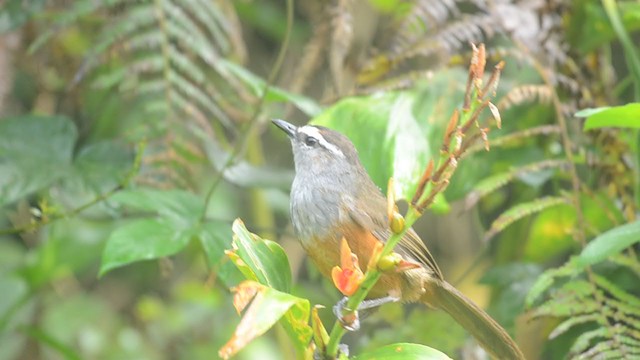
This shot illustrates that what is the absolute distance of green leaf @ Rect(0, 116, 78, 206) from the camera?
261 cm

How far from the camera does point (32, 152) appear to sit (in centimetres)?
278

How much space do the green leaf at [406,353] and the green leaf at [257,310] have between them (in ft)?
0.50

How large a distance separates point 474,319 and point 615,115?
67 centimetres

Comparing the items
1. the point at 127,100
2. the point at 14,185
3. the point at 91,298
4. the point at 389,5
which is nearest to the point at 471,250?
the point at 389,5

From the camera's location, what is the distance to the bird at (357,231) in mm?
2236

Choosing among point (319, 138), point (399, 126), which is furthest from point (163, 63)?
point (399, 126)

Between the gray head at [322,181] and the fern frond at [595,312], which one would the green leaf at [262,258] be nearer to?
the gray head at [322,181]

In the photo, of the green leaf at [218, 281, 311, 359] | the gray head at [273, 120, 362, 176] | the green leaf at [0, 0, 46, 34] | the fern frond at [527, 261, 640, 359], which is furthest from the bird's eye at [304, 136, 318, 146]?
the green leaf at [218, 281, 311, 359]

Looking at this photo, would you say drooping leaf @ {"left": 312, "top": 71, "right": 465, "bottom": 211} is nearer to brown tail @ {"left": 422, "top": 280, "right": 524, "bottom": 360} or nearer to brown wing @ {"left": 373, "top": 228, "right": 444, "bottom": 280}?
brown wing @ {"left": 373, "top": 228, "right": 444, "bottom": 280}

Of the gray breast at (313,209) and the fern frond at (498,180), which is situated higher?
the fern frond at (498,180)

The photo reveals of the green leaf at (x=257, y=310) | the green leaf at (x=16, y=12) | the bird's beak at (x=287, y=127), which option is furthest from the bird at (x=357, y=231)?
the green leaf at (x=16, y=12)

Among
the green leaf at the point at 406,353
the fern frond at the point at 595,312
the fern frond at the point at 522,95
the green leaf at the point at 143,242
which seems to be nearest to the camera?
the green leaf at the point at 406,353

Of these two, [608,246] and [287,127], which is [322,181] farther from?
[608,246]

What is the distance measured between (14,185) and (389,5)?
5.51 feet
